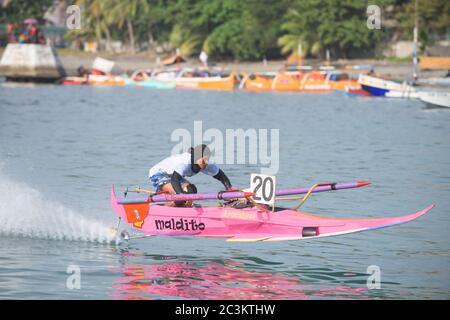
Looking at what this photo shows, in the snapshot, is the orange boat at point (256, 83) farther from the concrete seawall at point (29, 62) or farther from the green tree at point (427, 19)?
the concrete seawall at point (29, 62)

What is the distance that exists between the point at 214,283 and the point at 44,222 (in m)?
6.78

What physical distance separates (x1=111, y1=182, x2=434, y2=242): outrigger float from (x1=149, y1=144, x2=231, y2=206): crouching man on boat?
0.32m

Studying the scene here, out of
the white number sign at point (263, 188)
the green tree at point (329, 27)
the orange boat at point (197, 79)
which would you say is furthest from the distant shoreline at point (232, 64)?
the white number sign at point (263, 188)

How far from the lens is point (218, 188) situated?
30.9 metres

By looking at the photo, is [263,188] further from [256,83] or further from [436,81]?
[256,83]

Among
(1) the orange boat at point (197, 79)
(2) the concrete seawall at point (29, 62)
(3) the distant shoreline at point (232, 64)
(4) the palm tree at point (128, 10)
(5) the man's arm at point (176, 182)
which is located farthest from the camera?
(4) the palm tree at point (128, 10)

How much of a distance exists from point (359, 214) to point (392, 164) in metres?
11.7

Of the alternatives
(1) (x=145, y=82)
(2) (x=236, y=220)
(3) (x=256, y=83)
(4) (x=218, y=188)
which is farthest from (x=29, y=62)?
(2) (x=236, y=220)

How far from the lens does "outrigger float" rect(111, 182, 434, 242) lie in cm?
1972

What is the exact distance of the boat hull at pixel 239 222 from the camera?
64.6 feet

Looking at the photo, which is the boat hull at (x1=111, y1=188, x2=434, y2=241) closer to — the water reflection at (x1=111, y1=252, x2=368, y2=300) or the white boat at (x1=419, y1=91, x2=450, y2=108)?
the water reflection at (x1=111, y1=252, x2=368, y2=300)

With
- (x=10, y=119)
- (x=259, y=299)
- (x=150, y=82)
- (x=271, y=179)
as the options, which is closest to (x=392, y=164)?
(x=271, y=179)

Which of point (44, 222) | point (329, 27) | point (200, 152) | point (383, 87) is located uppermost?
point (329, 27)

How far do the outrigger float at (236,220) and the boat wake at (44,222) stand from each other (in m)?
1.12
